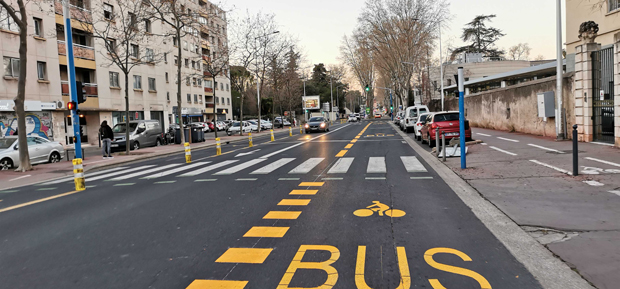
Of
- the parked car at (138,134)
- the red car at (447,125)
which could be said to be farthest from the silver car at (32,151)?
the red car at (447,125)

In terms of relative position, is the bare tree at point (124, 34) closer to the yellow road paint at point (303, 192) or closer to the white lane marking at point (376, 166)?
the white lane marking at point (376, 166)

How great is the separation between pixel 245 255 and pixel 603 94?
1437cm

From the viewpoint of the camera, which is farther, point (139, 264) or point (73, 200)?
point (73, 200)

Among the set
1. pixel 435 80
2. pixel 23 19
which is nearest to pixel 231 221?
pixel 23 19

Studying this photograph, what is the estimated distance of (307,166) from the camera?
41.6ft

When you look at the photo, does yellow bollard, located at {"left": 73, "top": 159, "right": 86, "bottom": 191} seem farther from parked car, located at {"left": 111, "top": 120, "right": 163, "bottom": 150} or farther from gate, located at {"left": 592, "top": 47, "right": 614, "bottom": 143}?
gate, located at {"left": 592, "top": 47, "right": 614, "bottom": 143}

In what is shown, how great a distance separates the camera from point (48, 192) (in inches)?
396

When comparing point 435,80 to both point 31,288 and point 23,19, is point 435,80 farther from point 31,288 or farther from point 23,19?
point 31,288

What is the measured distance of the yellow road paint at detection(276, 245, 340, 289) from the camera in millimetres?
3822

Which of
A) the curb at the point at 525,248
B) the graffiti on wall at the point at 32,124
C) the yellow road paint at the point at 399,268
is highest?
the graffiti on wall at the point at 32,124

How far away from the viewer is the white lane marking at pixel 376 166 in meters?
11.1

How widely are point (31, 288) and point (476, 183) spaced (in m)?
7.82

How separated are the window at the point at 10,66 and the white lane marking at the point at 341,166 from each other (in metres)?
24.5

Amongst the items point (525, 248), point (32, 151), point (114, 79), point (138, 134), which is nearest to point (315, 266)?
point (525, 248)
